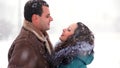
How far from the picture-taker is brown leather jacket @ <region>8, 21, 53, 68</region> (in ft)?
4.50

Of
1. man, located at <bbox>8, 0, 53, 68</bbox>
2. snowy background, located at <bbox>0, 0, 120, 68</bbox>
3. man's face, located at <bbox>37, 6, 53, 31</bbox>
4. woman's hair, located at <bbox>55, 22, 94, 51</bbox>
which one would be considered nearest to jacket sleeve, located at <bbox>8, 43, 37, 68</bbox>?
man, located at <bbox>8, 0, 53, 68</bbox>

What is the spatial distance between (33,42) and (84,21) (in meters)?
1.53

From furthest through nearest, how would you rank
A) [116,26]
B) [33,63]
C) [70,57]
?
1. [116,26]
2. [70,57]
3. [33,63]

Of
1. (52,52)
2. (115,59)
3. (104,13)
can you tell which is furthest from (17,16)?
(52,52)

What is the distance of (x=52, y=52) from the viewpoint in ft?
5.17

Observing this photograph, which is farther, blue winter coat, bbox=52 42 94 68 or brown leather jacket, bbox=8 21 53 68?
blue winter coat, bbox=52 42 94 68

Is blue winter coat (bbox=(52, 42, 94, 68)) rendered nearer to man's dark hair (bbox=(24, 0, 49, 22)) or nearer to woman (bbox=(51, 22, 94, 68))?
woman (bbox=(51, 22, 94, 68))

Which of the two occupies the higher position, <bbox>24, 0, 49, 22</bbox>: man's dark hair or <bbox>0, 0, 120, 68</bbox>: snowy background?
<bbox>24, 0, 49, 22</bbox>: man's dark hair

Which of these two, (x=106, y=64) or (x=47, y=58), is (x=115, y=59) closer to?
(x=106, y=64)

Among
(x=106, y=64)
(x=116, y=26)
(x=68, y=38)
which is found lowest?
(x=106, y=64)

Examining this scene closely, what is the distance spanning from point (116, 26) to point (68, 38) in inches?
58.8

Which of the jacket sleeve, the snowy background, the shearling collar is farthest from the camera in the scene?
the snowy background

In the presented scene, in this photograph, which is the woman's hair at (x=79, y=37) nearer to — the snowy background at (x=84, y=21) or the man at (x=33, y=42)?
the man at (x=33, y=42)

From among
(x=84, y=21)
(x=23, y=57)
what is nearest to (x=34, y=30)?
(x=23, y=57)
